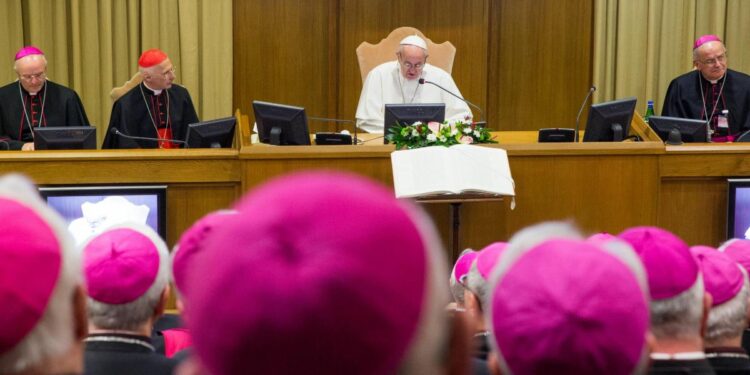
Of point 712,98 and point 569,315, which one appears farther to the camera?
point 712,98

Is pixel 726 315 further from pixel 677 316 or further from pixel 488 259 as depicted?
pixel 488 259

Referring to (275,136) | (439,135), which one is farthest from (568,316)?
(275,136)

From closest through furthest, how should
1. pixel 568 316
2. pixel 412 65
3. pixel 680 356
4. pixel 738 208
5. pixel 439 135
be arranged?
pixel 568 316, pixel 680 356, pixel 738 208, pixel 439 135, pixel 412 65

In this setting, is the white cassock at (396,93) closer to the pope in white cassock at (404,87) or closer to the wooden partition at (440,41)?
the pope in white cassock at (404,87)

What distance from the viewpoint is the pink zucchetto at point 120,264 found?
7.97 ft

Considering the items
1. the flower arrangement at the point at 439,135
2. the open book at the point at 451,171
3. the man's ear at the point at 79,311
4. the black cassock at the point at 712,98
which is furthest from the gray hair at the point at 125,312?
the black cassock at the point at 712,98

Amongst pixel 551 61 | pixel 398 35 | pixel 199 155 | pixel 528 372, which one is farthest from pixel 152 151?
pixel 551 61

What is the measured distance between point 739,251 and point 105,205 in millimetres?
3729

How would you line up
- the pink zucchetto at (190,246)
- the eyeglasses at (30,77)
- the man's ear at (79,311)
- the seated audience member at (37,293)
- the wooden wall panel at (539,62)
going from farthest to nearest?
the wooden wall panel at (539,62)
the eyeglasses at (30,77)
the pink zucchetto at (190,246)
the man's ear at (79,311)
the seated audience member at (37,293)

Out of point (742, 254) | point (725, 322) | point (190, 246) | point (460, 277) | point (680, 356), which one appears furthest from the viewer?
point (460, 277)

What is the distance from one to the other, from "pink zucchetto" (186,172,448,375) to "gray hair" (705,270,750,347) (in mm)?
1594

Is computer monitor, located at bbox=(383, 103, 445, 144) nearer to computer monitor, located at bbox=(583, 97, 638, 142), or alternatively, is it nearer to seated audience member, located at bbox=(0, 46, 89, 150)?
computer monitor, located at bbox=(583, 97, 638, 142)

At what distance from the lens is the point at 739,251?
3137mm

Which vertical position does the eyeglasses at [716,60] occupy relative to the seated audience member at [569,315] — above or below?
above
